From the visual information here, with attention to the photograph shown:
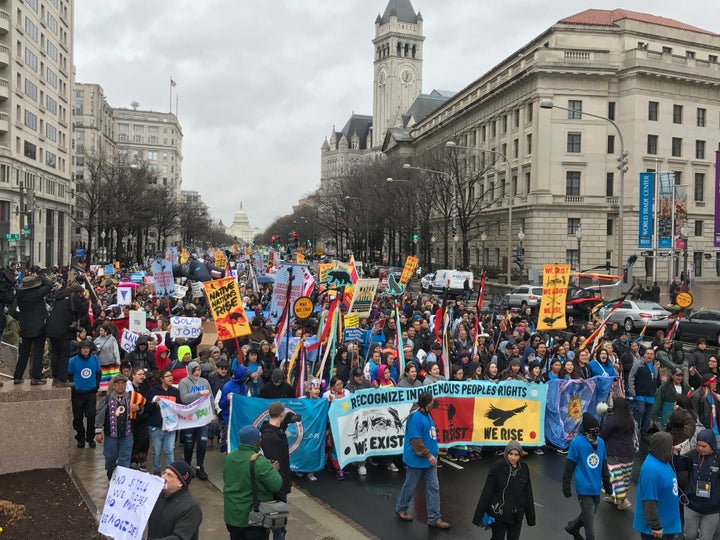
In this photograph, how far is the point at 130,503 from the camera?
5.23 m

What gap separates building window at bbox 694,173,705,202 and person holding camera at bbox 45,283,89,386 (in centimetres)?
5759

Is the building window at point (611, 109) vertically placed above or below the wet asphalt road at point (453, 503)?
above

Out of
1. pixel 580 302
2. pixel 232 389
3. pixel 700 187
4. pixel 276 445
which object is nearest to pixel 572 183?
pixel 700 187

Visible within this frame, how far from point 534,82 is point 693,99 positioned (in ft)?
43.3

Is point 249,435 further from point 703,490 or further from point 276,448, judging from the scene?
point 703,490

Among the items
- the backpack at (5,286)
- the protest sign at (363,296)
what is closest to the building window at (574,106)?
the protest sign at (363,296)

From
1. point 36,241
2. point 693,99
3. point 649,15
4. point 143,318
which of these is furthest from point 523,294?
point 36,241

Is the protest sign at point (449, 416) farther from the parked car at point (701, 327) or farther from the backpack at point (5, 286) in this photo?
the parked car at point (701, 327)

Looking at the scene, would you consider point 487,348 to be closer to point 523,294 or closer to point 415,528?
point 415,528

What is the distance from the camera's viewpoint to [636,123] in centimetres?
5397

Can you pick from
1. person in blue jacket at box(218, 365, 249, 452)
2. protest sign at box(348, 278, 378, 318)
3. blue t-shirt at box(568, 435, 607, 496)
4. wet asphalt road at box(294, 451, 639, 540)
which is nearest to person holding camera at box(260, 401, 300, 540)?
wet asphalt road at box(294, 451, 639, 540)

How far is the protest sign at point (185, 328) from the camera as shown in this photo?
46.6 feet

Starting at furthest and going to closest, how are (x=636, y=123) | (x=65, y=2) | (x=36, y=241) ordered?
1. (x=65, y=2)
2. (x=36, y=241)
3. (x=636, y=123)

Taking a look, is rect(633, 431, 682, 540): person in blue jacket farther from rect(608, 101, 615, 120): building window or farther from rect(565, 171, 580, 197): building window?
rect(608, 101, 615, 120): building window
